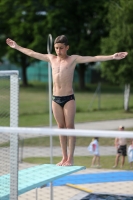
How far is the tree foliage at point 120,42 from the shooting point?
20.3 m

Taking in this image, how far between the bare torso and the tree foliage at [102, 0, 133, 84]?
492 inches

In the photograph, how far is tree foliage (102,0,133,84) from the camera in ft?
66.5

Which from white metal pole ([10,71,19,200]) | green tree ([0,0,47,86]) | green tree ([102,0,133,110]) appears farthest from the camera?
green tree ([0,0,47,86])

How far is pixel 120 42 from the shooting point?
21.1 metres

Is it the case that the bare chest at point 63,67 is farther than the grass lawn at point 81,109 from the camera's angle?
No

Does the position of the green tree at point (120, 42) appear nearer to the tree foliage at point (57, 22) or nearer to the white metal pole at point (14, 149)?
the white metal pole at point (14, 149)

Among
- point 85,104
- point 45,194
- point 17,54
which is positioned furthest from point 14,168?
point 17,54

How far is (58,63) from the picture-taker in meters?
7.35

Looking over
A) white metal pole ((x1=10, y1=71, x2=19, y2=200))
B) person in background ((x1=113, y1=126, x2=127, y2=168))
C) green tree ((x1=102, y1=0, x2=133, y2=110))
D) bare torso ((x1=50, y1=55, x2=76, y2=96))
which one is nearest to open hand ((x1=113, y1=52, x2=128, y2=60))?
bare torso ((x1=50, y1=55, x2=76, y2=96))

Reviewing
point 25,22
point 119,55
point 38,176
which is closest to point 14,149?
point 119,55

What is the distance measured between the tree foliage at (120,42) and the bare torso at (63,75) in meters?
12.5

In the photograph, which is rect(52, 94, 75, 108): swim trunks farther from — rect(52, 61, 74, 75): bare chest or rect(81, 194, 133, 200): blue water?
rect(81, 194, 133, 200): blue water

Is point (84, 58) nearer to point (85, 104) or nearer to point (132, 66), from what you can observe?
point (132, 66)

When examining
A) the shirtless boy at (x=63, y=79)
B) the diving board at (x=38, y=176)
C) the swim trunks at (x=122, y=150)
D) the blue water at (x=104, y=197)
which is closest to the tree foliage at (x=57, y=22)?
the swim trunks at (x=122, y=150)
